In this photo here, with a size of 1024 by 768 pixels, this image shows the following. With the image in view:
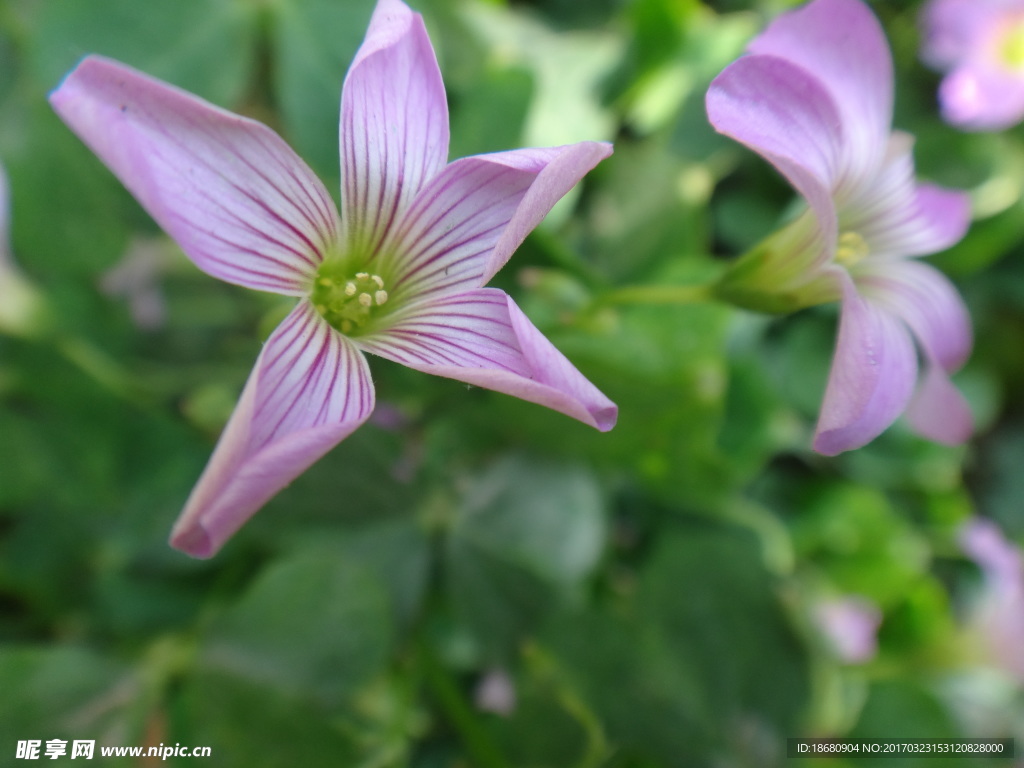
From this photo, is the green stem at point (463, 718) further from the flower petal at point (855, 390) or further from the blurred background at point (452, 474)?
the flower petal at point (855, 390)

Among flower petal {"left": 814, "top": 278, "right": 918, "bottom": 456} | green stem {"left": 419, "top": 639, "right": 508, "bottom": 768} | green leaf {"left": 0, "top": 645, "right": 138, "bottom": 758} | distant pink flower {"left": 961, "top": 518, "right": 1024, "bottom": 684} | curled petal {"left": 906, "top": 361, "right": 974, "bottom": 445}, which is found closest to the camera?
flower petal {"left": 814, "top": 278, "right": 918, "bottom": 456}

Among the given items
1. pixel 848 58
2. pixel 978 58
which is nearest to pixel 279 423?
pixel 848 58

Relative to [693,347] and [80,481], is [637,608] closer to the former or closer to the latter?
Result: [693,347]

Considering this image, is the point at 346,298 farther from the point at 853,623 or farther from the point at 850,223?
the point at 853,623

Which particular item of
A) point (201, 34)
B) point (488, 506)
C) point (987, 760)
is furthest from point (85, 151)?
point (987, 760)

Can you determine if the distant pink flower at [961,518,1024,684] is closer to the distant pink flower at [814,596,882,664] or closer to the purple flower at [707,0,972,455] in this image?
the distant pink flower at [814,596,882,664]

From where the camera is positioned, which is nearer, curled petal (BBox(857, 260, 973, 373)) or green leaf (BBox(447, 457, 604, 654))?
curled petal (BBox(857, 260, 973, 373))

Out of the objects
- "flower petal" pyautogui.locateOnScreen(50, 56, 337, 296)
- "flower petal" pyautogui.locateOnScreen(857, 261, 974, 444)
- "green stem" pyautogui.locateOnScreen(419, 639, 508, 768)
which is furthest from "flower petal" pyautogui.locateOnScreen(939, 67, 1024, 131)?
"green stem" pyautogui.locateOnScreen(419, 639, 508, 768)
